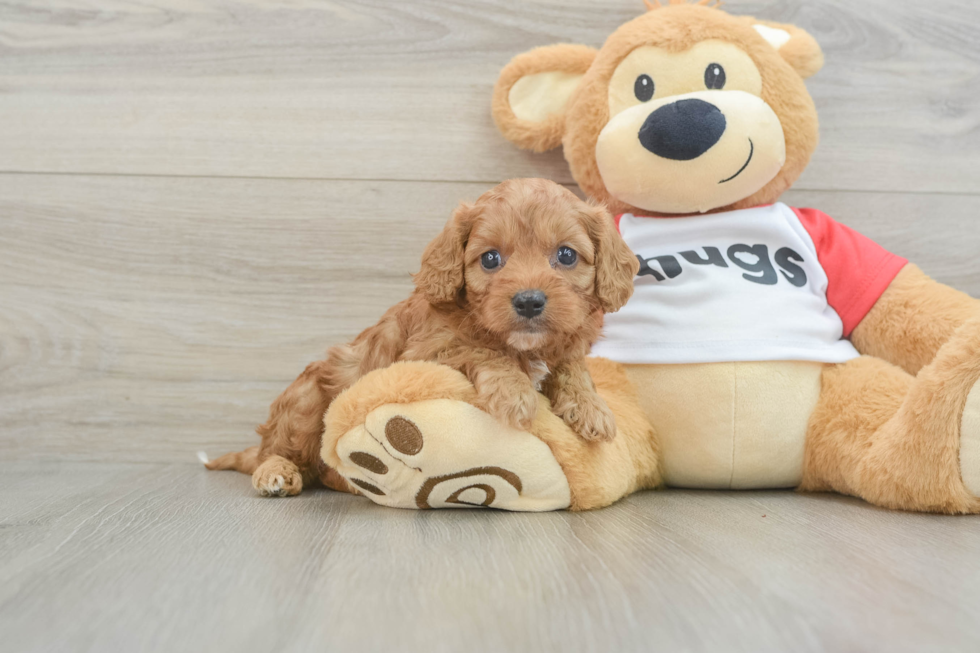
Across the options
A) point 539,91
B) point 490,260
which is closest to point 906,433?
point 490,260

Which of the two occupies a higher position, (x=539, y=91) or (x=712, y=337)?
(x=539, y=91)

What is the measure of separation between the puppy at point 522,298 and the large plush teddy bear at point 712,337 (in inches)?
2.1

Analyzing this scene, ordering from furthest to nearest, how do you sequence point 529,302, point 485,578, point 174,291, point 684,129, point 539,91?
point 174,291, point 539,91, point 684,129, point 529,302, point 485,578

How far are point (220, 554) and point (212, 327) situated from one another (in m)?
0.90

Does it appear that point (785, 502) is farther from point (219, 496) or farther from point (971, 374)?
point (219, 496)

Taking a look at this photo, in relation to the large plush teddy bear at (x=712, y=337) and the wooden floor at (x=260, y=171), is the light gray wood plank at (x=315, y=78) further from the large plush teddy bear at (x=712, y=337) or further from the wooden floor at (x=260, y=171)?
the large plush teddy bear at (x=712, y=337)

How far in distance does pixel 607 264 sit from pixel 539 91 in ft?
1.98

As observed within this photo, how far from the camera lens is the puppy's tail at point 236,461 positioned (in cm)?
158

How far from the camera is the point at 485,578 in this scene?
32.8 inches

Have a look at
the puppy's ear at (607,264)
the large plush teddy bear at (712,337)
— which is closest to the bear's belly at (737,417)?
the large plush teddy bear at (712,337)

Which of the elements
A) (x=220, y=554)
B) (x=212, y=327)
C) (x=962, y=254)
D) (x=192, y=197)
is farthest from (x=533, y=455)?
(x=962, y=254)

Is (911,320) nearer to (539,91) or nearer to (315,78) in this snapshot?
(539,91)

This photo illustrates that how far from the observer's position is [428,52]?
5.65ft

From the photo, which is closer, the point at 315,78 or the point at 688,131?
the point at 688,131
